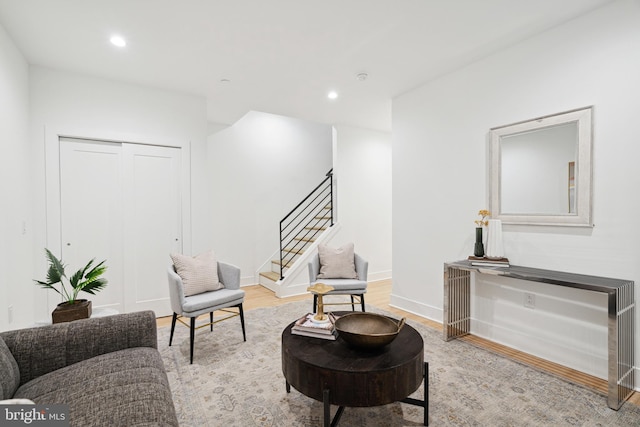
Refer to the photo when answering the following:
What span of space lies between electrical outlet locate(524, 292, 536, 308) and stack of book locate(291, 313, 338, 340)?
1876 millimetres

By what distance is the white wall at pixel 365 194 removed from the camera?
5320mm

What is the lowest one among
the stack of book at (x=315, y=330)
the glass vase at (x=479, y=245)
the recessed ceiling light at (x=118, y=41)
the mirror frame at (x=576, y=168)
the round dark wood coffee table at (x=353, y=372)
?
the round dark wood coffee table at (x=353, y=372)

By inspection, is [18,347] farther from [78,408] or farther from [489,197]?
[489,197]

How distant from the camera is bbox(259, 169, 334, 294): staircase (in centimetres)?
542

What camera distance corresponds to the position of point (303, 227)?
599cm

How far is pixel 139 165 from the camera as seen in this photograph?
370 centimetres

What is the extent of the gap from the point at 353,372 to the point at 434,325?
2209 mm

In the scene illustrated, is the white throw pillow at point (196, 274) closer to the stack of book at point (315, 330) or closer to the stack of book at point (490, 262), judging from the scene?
the stack of book at point (315, 330)

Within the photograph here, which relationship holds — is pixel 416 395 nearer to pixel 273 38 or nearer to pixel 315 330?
pixel 315 330

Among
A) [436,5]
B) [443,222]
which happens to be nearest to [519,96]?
[436,5]

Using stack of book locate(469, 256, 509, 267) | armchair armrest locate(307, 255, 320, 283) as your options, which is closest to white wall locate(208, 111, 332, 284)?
armchair armrest locate(307, 255, 320, 283)

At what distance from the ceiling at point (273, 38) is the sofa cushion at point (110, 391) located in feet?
7.60

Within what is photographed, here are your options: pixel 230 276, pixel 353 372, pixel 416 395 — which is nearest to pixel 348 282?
pixel 230 276

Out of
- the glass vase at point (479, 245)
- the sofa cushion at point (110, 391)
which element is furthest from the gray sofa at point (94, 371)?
the glass vase at point (479, 245)
